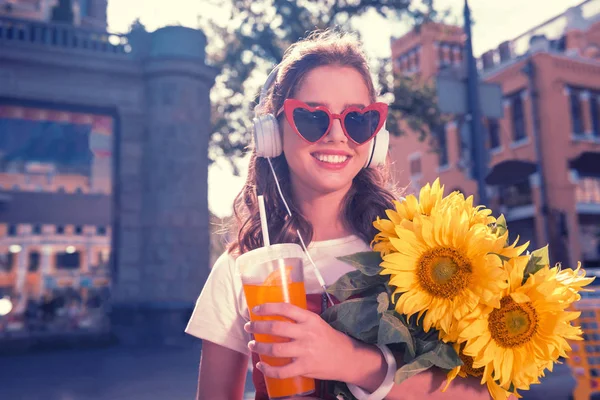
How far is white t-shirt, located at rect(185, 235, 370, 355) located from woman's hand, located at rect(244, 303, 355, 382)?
48 centimetres

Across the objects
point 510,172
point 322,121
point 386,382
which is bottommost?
point 386,382

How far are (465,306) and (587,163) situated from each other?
1898cm

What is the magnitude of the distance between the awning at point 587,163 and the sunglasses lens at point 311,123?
18056 mm

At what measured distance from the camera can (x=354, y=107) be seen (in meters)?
1.66

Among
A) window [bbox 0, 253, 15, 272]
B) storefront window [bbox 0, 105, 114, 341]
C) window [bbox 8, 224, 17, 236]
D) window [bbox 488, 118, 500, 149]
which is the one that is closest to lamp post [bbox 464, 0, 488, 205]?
storefront window [bbox 0, 105, 114, 341]

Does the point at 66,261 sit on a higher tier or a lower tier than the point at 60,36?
lower

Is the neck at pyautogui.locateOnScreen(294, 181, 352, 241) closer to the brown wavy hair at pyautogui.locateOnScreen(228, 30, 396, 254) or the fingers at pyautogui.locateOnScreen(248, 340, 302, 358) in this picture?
the brown wavy hair at pyautogui.locateOnScreen(228, 30, 396, 254)

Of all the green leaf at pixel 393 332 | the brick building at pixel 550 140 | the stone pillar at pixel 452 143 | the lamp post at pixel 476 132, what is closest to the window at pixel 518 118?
the brick building at pixel 550 140

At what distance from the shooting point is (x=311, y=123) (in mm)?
1633

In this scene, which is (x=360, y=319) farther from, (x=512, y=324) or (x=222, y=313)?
(x=222, y=313)

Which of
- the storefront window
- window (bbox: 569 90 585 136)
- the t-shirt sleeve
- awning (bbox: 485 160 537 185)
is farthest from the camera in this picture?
window (bbox: 569 90 585 136)

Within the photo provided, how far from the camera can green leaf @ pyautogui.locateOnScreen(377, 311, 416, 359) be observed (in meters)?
1.10

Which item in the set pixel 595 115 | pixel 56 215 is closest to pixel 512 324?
pixel 56 215

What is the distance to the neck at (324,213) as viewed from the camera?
1792mm
